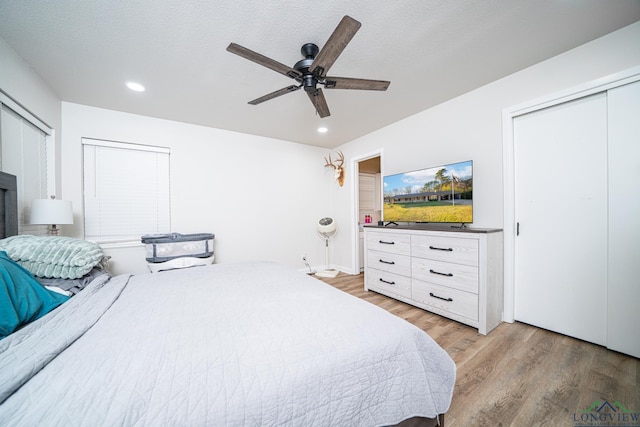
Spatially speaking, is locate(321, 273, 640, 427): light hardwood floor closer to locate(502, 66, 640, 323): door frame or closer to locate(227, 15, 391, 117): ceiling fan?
locate(502, 66, 640, 323): door frame

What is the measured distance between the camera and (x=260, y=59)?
1509 millimetres

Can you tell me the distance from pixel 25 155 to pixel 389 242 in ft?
12.6

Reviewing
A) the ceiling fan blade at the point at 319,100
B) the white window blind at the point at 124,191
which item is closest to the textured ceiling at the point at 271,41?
the ceiling fan blade at the point at 319,100

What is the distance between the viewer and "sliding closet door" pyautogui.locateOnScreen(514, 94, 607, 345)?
188cm

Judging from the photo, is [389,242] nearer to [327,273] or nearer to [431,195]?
[431,195]

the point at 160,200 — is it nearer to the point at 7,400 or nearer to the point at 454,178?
the point at 7,400

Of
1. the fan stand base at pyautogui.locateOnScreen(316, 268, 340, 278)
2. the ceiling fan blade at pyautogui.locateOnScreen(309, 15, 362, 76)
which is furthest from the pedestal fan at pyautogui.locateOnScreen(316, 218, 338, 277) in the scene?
the ceiling fan blade at pyautogui.locateOnScreen(309, 15, 362, 76)

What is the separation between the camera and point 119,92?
248cm

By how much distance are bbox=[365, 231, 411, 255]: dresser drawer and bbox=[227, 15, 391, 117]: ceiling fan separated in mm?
1755

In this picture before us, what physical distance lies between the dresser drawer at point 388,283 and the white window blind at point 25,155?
368cm

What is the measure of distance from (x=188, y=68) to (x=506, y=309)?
12.7 feet

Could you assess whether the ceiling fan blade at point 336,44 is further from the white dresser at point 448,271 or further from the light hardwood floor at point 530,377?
the light hardwood floor at point 530,377

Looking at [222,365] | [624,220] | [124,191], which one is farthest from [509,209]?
[124,191]

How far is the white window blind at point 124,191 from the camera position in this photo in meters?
2.82
